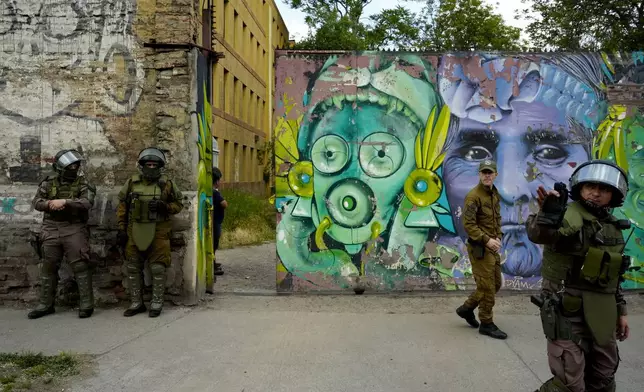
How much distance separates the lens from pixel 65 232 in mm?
6219

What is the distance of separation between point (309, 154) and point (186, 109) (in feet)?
5.24

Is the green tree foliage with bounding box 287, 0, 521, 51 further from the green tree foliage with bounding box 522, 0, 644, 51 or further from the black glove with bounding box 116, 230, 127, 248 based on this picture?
the black glove with bounding box 116, 230, 127, 248

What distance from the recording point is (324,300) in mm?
6891

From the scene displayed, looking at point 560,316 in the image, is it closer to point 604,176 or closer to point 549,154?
point 604,176

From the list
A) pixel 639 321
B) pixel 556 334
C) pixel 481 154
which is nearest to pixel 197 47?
pixel 481 154

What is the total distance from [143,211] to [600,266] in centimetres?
463

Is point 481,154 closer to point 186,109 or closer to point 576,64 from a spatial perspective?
point 576,64

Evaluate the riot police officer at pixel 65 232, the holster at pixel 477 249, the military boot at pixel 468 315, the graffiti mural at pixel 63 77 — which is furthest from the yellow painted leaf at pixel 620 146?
the riot police officer at pixel 65 232

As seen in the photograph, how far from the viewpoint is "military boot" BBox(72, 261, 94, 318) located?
6.19 m

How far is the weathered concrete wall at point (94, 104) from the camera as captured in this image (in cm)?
662

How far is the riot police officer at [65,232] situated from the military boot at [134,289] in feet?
1.47

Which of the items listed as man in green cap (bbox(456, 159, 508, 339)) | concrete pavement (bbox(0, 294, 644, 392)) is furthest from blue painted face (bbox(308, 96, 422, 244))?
man in green cap (bbox(456, 159, 508, 339))

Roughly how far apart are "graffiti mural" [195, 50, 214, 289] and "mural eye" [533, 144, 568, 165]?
420cm

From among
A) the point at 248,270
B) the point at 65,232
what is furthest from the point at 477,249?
the point at 248,270
